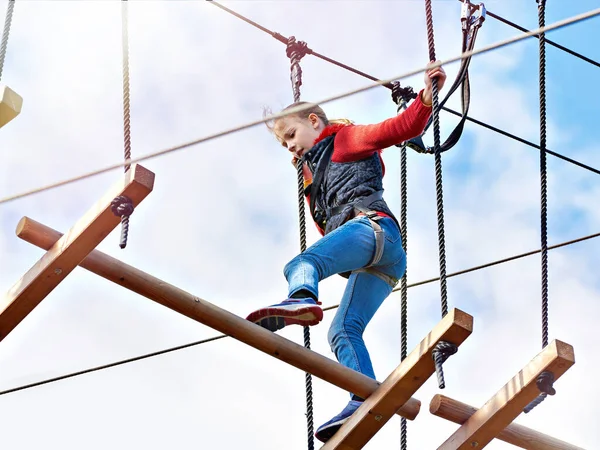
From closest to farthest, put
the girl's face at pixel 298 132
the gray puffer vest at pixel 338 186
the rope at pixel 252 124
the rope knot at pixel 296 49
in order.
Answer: the rope at pixel 252 124, the gray puffer vest at pixel 338 186, the girl's face at pixel 298 132, the rope knot at pixel 296 49

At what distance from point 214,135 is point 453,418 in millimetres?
1158

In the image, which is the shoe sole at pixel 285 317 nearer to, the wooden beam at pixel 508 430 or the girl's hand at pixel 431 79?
the wooden beam at pixel 508 430

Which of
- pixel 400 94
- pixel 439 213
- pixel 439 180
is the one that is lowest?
pixel 439 213

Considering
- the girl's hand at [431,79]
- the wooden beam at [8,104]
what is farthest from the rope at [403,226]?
the wooden beam at [8,104]

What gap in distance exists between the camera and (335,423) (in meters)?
Answer: 4.03

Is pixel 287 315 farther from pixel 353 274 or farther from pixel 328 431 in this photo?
pixel 353 274

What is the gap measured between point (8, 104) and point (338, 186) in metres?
1.35

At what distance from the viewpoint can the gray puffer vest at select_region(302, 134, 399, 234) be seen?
4.44m

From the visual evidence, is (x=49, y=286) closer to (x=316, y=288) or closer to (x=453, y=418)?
(x=316, y=288)

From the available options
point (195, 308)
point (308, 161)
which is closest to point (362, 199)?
point (308, 161)

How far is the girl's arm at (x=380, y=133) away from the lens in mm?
4230

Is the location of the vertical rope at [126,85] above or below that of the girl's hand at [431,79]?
below

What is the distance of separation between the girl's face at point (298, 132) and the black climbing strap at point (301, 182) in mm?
99

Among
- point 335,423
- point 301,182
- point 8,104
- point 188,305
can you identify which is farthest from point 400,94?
point 8,104
